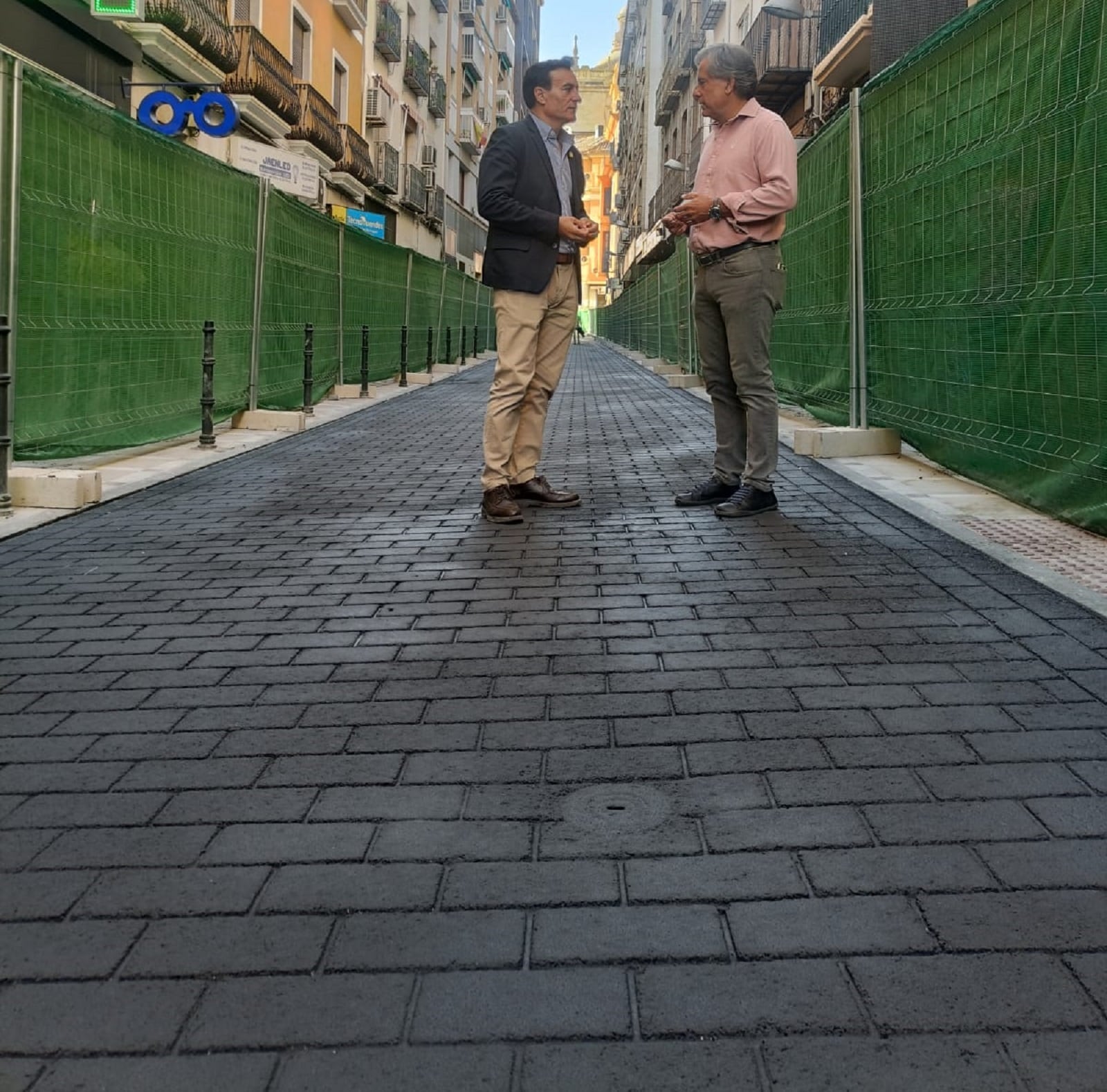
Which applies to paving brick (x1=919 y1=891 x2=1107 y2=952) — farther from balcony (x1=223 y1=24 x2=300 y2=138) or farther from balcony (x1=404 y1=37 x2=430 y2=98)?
balcony (x1=404 y1=37 x2=430 y2=98)

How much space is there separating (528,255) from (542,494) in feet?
3.70

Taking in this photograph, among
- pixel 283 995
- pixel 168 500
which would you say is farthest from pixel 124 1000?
pixel 168 500

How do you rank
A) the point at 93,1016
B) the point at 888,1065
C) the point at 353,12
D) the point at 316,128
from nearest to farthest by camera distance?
the point at 888,1065, the point at 93,1016, the point at 316,128, the point at 353,12

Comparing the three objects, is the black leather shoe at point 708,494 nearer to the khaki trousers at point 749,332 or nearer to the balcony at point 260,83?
the khaki trousers at point 749,332

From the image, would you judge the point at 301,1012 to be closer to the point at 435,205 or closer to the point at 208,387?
the point at 208,387

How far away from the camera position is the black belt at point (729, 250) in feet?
19.6

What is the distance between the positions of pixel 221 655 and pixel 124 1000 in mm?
1947

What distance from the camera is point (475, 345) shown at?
108 ft

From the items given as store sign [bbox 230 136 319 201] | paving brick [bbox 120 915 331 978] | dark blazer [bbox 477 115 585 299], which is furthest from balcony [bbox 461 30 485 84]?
paving brick [bbox 120 915 331 978]

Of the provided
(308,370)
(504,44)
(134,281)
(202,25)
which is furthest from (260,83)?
(504,44)

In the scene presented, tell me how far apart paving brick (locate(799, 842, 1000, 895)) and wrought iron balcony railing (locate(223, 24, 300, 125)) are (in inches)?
996

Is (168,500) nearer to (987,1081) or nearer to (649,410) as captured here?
(987,1081)

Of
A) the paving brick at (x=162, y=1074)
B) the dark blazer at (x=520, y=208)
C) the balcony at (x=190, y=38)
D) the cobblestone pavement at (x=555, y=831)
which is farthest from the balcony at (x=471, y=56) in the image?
the paving brick at (x=162, y=1074)

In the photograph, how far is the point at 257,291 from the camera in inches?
466
